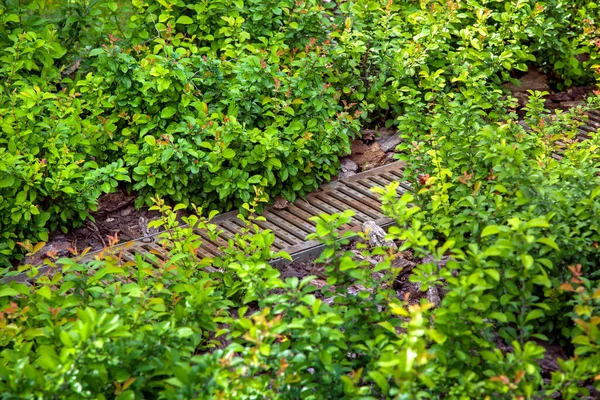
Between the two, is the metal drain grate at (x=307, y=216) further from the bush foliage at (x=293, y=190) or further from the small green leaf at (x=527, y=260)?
the small green leaf at (x=527, y=260)

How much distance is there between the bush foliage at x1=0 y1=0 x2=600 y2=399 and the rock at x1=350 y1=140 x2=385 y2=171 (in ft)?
0.51

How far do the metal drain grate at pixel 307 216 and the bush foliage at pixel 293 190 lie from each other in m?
0.13

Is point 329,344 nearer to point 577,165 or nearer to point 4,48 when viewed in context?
point 577,165

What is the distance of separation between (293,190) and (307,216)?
0.27 metres

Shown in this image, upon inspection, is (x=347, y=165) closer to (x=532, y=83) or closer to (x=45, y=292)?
(x=532, y=83)

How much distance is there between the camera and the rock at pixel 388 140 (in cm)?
696

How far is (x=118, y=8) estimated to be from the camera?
7.58 m

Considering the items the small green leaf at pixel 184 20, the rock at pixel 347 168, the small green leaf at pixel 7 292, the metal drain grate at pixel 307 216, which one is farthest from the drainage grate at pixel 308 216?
the small green leaf at pixel 184 20

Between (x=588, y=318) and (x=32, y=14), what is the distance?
16.1ft

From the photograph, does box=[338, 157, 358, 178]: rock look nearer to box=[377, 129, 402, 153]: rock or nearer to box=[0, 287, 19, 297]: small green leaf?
box=[377, 129, 402, 153]: rock

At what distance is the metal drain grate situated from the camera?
5703 mm

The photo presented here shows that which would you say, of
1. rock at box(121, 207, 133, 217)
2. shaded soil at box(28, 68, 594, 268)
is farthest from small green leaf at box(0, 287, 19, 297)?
rock at box(121, 207, 133, 217)

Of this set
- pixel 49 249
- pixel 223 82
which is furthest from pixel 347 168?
pixel 49 249

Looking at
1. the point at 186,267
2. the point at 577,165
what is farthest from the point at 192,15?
the point at 577,165
